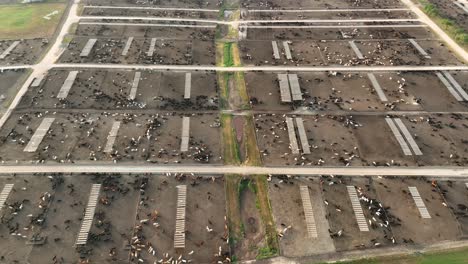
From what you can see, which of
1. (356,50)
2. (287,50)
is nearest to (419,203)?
(356,50)

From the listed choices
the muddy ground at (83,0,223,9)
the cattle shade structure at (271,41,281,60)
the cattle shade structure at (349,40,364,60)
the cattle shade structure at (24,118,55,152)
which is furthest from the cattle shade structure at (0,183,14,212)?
the cattle shade structure at (349,40,364,60)

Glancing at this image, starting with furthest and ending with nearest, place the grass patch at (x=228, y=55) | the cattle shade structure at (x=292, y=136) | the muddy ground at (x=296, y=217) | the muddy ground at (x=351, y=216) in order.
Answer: the grass patch at (x=228, y=55) → the cattle shade structure at (x=292, y=136) → the muddy ground at (x=351, y=216) → the muddy ground at (x=296, y=217)

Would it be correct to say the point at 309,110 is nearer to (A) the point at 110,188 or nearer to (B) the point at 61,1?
(A) the point at 110,188

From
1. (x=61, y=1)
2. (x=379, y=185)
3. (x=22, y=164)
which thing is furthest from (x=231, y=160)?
(x=61, y=1)

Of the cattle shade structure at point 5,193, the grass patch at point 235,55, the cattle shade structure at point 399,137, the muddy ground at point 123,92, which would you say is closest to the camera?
the cattle shade structure at point 5,193

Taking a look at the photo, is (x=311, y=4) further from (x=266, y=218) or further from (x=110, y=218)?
(x=110, y=218)

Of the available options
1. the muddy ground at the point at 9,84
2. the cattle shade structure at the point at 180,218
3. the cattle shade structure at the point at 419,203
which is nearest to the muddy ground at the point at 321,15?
the muddy ground at the point at 9,84

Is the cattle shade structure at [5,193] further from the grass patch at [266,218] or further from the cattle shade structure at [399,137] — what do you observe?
the cattle shade structure at [399,137]
